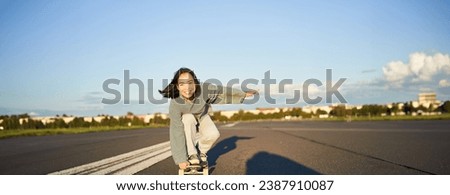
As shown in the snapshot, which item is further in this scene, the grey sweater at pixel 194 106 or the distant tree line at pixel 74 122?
the distant tree line at pixel 74 122

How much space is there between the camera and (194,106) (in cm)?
A: 374

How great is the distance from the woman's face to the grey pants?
0.87ft

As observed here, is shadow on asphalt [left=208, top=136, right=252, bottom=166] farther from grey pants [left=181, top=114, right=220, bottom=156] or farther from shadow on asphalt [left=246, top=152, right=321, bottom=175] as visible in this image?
grey pants [left=181, top=114, right=220, bottom=156]

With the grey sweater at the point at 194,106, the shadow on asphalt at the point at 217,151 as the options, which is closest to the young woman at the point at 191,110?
the grey sweater at the point at 194,106

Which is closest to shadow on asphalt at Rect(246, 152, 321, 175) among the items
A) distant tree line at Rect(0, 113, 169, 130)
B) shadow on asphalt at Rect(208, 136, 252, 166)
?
shadow on asphalt at Rect(208, 136, 252, 166)

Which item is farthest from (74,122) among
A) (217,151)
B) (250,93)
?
(250,93)

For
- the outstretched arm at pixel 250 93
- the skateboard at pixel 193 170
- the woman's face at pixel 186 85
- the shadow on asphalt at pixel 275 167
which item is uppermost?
the woman's face at pixel 186 85

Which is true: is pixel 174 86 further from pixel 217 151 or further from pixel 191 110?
pixel 217 151

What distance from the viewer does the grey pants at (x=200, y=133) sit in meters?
3.76

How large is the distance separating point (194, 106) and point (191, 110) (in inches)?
1.8

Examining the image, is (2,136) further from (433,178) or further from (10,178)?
(433,178)

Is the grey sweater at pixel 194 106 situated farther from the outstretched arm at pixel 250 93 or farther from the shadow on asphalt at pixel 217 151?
the shadow on asphalt at pixel 217 151

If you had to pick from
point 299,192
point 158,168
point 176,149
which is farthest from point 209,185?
point 158,168

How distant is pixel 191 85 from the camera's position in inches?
142
